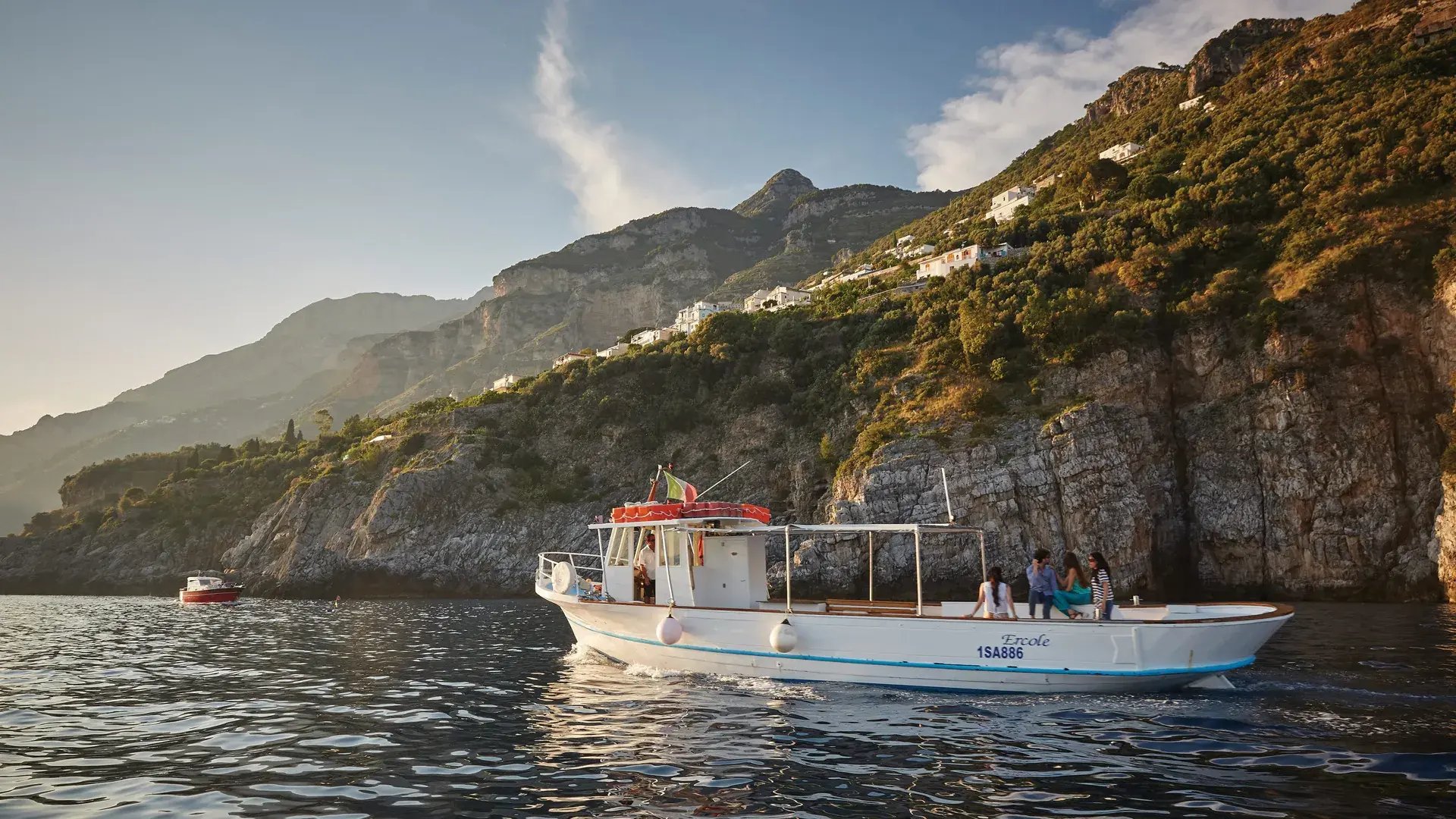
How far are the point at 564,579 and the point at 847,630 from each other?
815 cm

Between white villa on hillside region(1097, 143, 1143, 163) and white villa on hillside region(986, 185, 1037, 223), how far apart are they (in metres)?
9.33

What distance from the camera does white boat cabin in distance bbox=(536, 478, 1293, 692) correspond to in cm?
1297

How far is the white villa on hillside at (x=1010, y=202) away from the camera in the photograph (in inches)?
3675

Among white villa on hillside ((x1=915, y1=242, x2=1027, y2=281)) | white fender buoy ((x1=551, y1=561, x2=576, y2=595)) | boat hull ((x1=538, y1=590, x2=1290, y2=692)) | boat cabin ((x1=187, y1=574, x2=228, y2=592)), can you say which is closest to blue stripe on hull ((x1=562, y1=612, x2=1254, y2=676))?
boat hull ((x1=538, y1=590, x2=1290, y2=692))

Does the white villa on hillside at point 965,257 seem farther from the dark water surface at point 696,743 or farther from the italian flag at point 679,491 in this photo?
the dark water surface at point 696,743

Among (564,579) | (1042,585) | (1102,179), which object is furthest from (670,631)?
(1102,179)

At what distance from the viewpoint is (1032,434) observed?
135ft

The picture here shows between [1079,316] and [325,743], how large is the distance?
149ft

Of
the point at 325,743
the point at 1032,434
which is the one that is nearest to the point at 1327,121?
the point at 1032,434

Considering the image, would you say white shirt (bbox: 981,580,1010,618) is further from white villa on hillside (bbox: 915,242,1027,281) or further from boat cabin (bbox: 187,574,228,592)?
white villa on hillside (bbox: 915,242,1027,281)

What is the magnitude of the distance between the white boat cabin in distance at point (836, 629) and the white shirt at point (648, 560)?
3 centimetres

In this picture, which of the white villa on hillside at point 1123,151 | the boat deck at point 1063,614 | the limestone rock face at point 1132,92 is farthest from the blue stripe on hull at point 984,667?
the limestone rock face at point 1132,92

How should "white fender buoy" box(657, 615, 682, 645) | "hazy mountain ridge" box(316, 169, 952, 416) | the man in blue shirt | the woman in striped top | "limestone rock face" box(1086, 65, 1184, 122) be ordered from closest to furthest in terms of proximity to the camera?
the woman in striped top
the man in blue shirt
"white fender buoy" box(657, 615, 682, 645)
"limestone rock face" box(1086, 65, 1184, 122)
"hazy mountain ridge" box(316, 169, 952, 416)

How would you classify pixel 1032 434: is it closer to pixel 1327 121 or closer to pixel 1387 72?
pixel 1327 121
